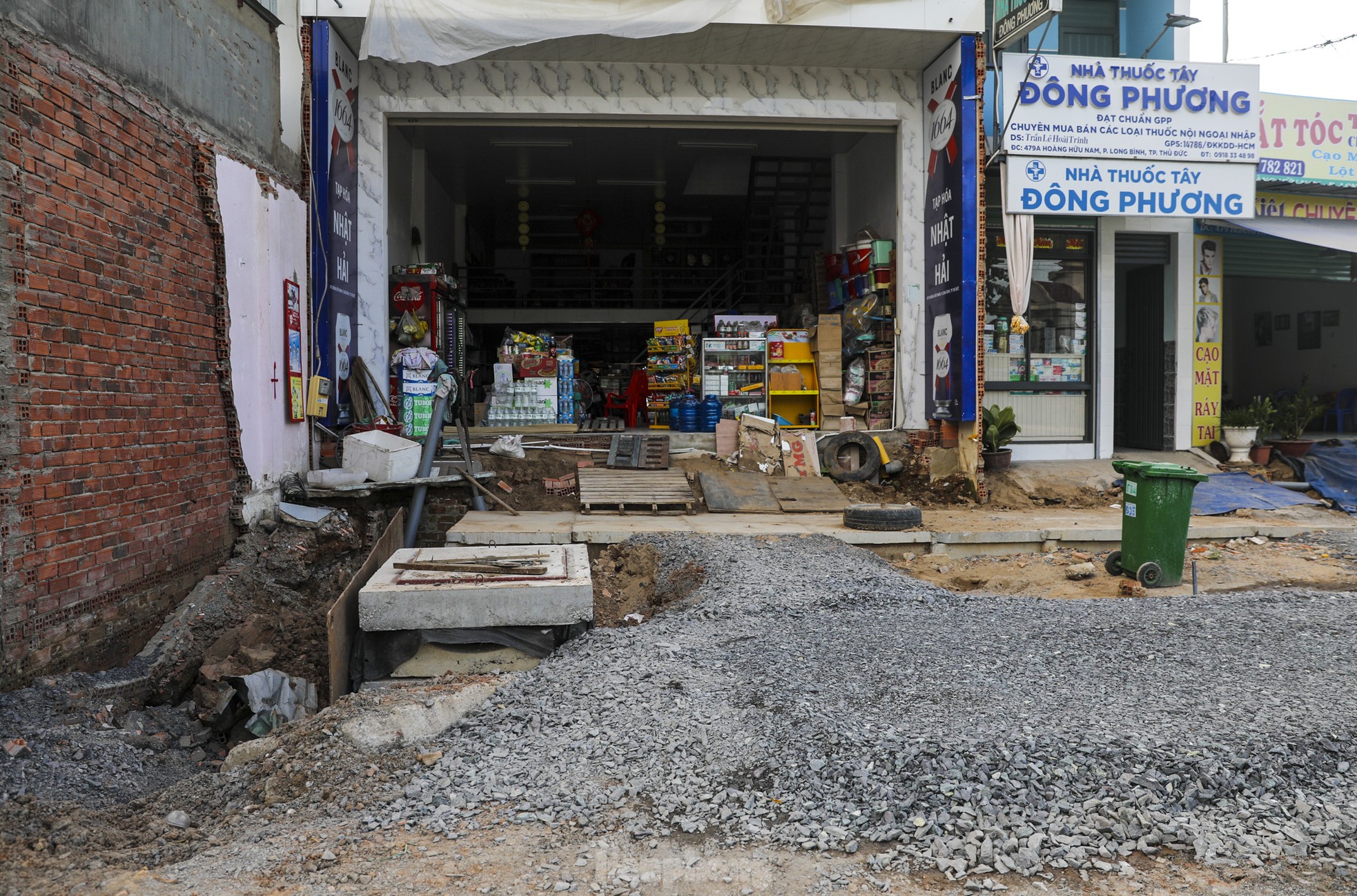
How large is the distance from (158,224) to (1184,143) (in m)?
11.1

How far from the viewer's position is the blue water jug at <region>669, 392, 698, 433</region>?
13.0 metres

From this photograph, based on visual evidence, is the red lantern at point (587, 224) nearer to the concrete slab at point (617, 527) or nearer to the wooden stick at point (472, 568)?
the concrete slab at point (617, 527)

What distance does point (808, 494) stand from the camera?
10.5 m

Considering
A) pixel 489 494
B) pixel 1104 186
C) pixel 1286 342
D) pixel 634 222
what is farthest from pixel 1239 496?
pixel 634 222

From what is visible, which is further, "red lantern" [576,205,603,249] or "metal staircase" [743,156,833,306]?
"red lantern" [576,205,603,249]

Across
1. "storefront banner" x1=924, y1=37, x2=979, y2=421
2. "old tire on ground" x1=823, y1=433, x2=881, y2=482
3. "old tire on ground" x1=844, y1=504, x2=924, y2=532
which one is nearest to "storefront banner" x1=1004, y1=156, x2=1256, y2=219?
"storefront banner" x1=924, y1=37, x2=979, y2=421

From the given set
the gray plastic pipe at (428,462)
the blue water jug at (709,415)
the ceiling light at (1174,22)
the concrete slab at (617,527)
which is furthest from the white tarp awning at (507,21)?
the ceiling light at (1174,22)

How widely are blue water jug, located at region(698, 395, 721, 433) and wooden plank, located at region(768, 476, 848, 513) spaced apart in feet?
6.85

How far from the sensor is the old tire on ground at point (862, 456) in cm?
1156

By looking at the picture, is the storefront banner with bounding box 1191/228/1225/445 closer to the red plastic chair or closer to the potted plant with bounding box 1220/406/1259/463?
the potted plant with bounding box 1220/406/1259/463

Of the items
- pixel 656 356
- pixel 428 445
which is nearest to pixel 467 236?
A: pixel 656 356

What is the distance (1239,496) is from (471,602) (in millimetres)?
9960

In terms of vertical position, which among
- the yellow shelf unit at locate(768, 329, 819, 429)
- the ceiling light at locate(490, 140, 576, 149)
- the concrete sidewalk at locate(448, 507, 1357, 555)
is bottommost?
the concrete sidewalk at locate(448, 507, 1357, 555)

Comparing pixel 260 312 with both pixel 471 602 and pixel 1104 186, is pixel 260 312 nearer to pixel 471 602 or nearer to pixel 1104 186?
pixel 471 602
